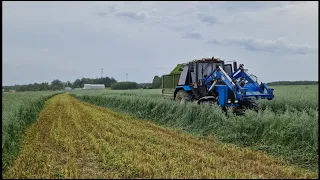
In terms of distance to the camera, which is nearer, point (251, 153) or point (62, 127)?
point (251, 153)

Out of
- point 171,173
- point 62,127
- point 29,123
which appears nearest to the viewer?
point 171,173

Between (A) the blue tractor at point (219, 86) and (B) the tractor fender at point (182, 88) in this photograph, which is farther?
(B) the tractor fender at point (182, 88)

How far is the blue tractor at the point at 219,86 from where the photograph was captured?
1339 cm

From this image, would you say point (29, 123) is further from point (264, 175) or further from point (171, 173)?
point (264, 175)

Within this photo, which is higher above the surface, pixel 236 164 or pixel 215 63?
pixel 215 63

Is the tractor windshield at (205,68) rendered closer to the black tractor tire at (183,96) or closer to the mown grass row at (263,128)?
the black tractor tire at (183,96)

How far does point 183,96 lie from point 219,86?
235cm

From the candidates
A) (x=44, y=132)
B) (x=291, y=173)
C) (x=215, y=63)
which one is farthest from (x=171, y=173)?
(x=215, y=63)

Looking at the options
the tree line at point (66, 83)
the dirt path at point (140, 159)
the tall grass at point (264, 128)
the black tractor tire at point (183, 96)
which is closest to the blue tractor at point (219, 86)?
the black tractor tire at point (183, 96)

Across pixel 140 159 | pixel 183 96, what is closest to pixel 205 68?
pixel 183 96

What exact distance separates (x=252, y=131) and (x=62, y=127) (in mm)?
7039

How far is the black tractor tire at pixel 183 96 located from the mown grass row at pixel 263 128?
1121mm

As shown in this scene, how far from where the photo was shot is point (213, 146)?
9305 mm

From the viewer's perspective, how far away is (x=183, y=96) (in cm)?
1616
